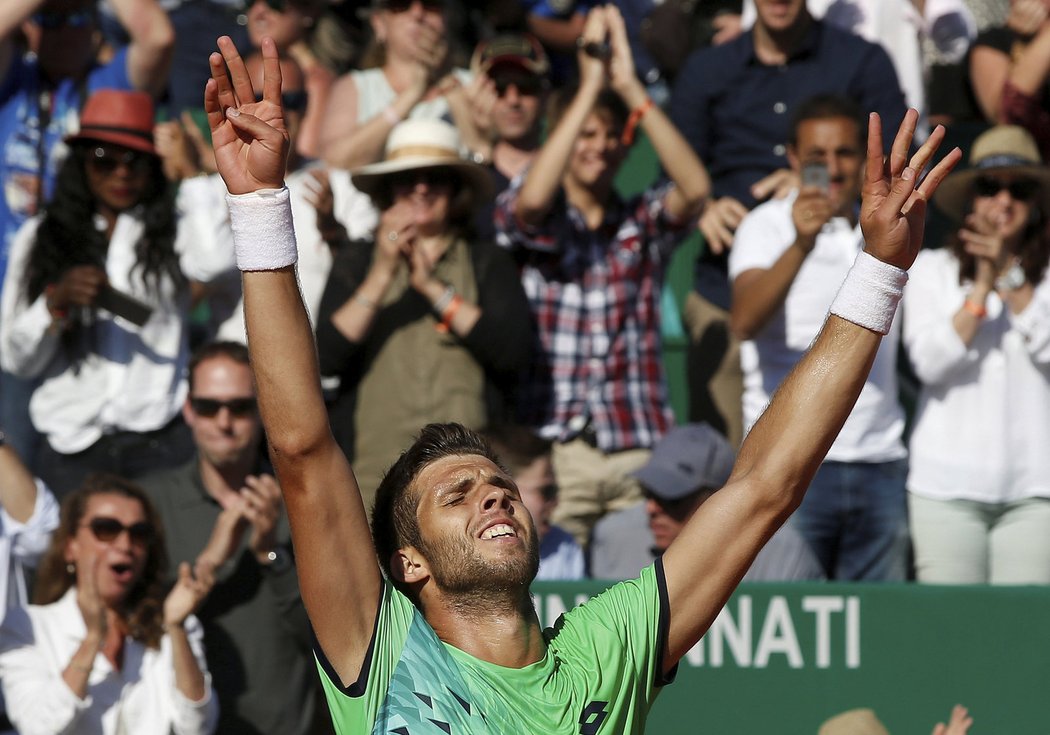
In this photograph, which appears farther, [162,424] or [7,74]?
[7,74]

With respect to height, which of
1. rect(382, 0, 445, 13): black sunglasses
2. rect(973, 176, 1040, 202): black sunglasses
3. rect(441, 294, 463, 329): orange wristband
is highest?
rect(382, 0, 445, 13): black sunglasses

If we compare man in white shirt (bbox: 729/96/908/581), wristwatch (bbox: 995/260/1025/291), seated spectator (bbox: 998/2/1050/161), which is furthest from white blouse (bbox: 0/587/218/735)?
seated spectator (bbox: 998/2/1050/161)

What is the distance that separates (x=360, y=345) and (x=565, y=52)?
118 inches

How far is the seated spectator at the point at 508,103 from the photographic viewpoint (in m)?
7.06

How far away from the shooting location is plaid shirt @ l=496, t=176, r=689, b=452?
680cm

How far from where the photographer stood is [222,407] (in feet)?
20.4

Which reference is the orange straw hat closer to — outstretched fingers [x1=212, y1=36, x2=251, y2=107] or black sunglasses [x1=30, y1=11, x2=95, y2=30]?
black sunglasses [x1=30, y1=11, x2=95, y2=30]

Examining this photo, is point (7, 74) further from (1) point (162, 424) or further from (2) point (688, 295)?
(2) point (688, 295)

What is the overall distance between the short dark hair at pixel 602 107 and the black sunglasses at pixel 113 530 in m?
2.33

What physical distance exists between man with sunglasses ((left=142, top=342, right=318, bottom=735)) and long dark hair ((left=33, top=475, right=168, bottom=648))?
17cm

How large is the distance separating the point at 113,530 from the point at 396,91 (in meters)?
2.62

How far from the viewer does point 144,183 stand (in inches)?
270

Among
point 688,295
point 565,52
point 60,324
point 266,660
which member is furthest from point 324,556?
point 565,52

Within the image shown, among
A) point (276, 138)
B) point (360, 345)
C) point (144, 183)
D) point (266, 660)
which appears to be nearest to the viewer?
point (276, 138)
